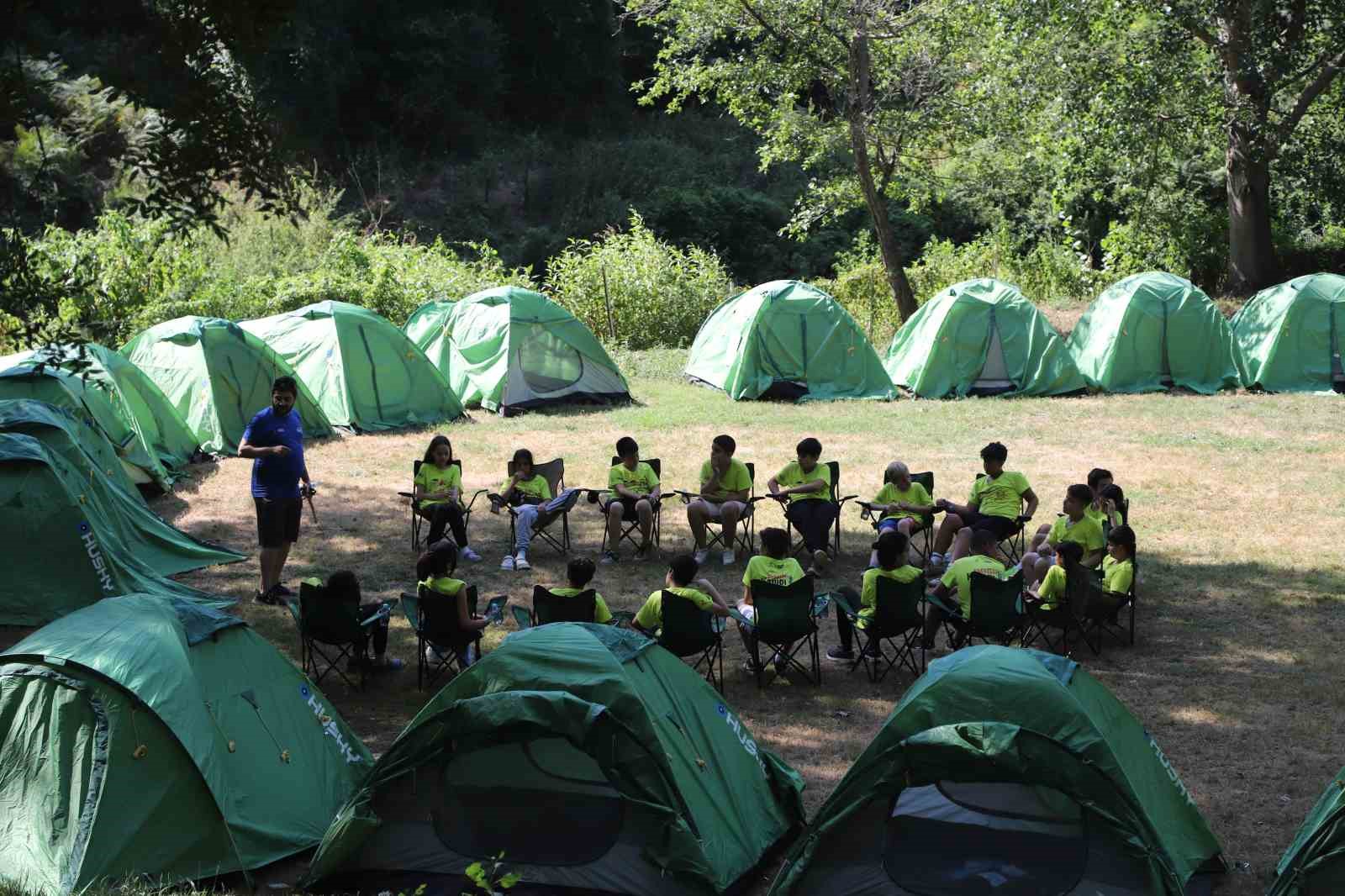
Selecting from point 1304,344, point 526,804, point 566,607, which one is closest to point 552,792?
point 526,804

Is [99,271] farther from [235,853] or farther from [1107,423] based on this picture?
[235,853]

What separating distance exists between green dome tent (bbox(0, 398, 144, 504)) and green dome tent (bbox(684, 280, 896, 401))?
362 inches

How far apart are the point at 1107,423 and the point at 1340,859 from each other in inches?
451

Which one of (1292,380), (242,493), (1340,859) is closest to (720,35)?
(1292,380)

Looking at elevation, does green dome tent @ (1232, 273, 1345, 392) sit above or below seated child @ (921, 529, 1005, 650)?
above

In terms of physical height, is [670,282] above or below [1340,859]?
above

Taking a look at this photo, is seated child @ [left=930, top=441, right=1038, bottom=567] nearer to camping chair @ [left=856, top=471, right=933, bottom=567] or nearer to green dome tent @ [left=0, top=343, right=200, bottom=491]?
camping chair @ [left=856, top=471, right=933, bottom=567]

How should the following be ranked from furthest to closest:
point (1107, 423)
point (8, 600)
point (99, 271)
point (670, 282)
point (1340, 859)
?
1. point (670, 282)
2. point (99, 271)
3. point (1107, 423)
4. point (8, 600)
5. point (1340, 859)

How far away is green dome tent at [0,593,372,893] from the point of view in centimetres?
564

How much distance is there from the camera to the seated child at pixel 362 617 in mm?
8062

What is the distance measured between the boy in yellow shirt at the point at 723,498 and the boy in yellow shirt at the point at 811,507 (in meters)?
0.33

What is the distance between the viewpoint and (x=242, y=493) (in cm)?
1335

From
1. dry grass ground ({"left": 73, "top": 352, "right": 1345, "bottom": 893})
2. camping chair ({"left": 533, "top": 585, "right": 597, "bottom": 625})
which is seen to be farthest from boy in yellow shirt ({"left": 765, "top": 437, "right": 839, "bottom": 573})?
camping chair ({"left": 533, "top": 585, "right": 597, "bottom": 625})

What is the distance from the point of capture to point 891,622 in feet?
26.8
